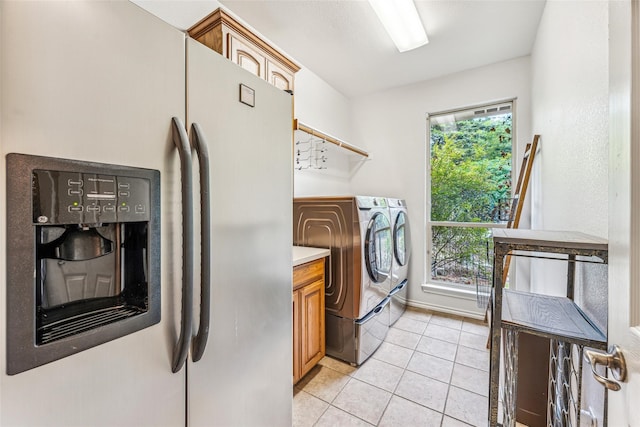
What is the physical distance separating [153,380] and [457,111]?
354cm

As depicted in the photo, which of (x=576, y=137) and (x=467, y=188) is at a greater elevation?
(x=576, y=137)

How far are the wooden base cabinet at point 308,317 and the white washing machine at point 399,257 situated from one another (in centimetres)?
93

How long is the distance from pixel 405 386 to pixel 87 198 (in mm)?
2106

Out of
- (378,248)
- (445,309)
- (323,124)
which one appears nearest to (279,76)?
(323,124)

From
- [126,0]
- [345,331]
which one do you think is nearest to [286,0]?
[126,0]

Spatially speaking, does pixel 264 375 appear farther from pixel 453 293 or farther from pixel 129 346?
pixel 453 293

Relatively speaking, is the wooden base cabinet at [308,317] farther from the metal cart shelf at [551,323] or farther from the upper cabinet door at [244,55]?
the upper cabinet door at [244,55]

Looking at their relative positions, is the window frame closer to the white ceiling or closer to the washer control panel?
the white ceiling

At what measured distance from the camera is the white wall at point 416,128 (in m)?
2.75

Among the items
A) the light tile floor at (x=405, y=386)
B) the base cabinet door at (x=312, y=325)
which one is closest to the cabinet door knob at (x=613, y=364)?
the light tile floor at (x=405, y=386)

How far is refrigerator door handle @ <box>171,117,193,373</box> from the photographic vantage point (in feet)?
2.42

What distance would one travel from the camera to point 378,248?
2.33 m

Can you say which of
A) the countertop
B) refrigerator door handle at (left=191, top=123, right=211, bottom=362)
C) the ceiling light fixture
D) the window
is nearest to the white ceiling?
the ceiling light fixture

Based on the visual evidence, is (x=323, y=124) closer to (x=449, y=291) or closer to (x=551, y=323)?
(x=449, y=291)
